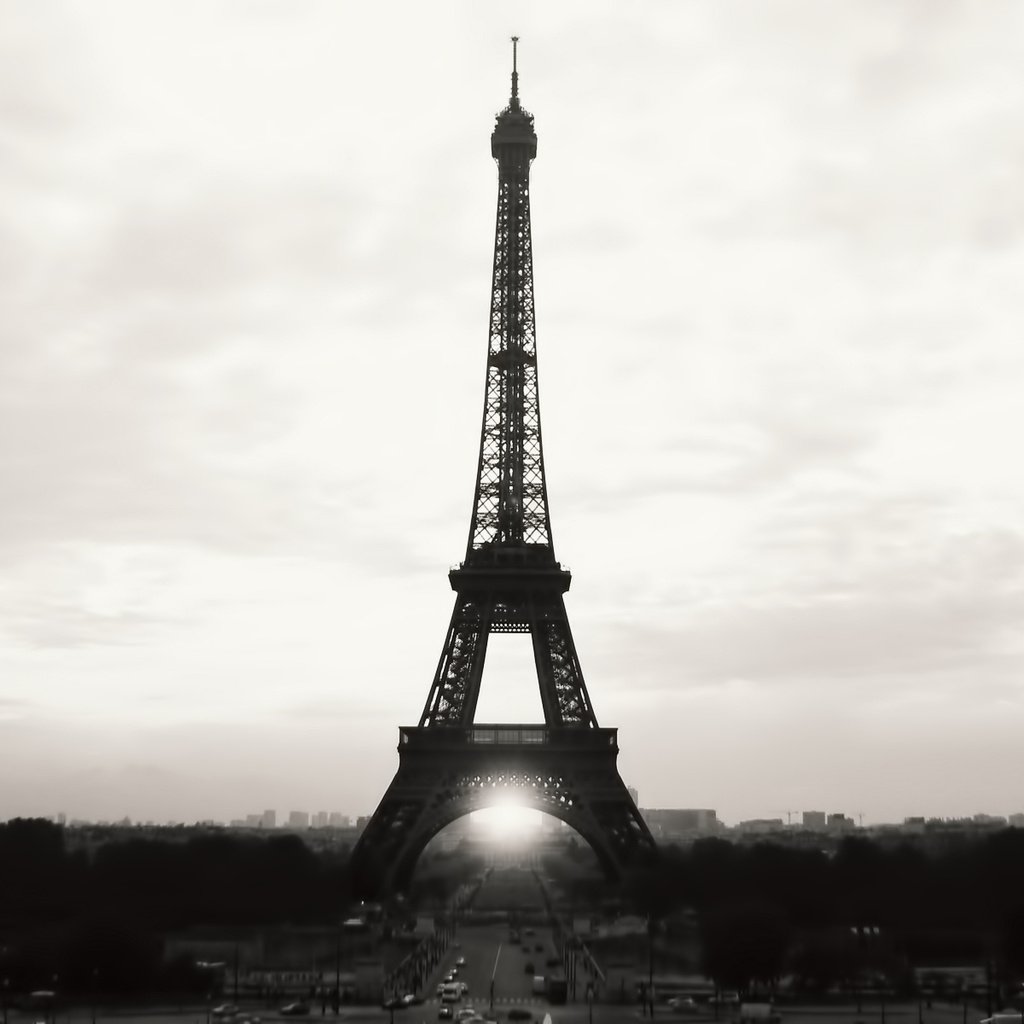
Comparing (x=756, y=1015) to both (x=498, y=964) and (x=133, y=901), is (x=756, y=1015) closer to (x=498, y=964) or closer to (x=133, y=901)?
(x=498, y=964)

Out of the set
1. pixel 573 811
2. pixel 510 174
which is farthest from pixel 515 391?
pixel 573 811

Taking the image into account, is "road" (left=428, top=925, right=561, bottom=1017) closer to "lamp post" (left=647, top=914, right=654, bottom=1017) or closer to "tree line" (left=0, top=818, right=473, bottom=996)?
"lamp post" (left=647, top=914, right=654, bottom=1017)

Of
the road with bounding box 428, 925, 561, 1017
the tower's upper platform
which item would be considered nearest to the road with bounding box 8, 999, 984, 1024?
the road with bounding box 428, 925, 561, 1017

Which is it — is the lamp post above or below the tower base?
below

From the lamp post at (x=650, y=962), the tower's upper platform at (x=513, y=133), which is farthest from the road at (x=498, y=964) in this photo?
the tower's upper platform at (x=513, y=133)

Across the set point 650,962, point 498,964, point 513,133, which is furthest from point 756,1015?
point 513,133

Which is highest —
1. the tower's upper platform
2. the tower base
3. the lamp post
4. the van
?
the tower's upper platform

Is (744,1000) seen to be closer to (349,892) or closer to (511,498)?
(349,892)
